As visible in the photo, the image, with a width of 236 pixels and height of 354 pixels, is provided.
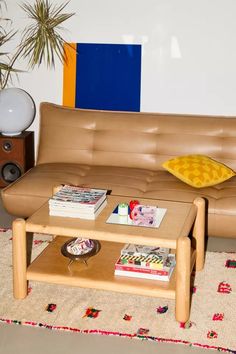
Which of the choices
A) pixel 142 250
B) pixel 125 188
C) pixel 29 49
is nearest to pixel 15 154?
pixel 29 49

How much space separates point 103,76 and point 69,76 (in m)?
0.29

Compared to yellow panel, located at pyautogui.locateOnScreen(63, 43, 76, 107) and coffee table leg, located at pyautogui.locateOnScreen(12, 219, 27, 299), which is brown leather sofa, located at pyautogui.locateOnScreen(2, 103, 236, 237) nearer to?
yellow panel, located at pyautogui.locateOnScreen(63, 43, 76, 107)

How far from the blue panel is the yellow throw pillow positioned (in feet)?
3.00

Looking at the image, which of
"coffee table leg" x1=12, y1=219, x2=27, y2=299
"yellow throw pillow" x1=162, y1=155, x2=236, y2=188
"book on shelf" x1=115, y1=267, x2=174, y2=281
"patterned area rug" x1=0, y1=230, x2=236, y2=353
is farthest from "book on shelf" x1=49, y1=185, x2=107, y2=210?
"yellow throw pillow" x1=162, y1=155, x2=236, y2=188

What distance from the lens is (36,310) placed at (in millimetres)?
2896

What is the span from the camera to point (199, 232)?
10.6ft

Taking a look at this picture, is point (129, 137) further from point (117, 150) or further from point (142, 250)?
point (142, 250)

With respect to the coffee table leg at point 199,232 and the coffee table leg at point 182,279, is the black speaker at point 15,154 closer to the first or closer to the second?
the coffee table leg at point 199,232

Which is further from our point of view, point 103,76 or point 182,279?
point 103,76

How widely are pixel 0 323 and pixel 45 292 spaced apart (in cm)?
36

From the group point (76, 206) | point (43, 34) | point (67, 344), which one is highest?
point (43, 34)

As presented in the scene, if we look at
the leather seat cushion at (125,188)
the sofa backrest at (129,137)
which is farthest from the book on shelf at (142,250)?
the sofa backrest at (129,137)

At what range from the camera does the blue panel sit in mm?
4598

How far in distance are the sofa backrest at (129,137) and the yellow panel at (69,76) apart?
359 mm
